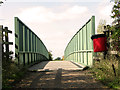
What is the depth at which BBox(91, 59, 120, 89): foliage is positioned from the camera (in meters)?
4.54

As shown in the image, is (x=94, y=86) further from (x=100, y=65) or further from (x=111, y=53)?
(x=111, y=53)

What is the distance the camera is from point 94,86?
4.61 m

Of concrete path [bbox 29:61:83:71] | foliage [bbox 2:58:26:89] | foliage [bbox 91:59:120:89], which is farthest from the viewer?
concrete path [bbox 29:61:83:71]

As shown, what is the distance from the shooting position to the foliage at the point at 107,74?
454cm

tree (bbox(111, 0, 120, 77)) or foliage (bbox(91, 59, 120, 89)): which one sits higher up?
tree (bbox(111, 0, 120, 77))

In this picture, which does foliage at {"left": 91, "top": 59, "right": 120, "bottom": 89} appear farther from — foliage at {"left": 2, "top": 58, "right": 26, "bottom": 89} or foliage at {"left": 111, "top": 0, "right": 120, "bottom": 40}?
foliage at {"left": 2, "top": 58, "right": 26, "bottom": 89}

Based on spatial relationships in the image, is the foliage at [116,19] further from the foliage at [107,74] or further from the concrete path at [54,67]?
the concrete path at [54,67]

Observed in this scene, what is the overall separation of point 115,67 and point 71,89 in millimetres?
1659

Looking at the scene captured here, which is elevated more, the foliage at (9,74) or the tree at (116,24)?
the tree at (116,24)

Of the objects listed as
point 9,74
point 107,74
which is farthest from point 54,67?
point 107,74

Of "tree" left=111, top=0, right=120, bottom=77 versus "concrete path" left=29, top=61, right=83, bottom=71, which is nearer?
"tree" left=111, top=0, right=120, bottom=77

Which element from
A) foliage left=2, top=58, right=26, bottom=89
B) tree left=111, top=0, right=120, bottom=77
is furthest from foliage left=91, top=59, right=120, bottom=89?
foliage left=2, top=58, right=26, bottom=89

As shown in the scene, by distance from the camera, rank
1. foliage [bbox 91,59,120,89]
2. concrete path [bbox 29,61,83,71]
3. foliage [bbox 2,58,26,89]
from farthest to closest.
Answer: concrete path [bbox 29,61,83,71] → foliage [bbox 2,58,26,89] → foliage [bbox 91,59,120,89]

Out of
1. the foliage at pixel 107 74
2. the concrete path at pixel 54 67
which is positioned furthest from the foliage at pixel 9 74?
the foliage at pixel 107 74
